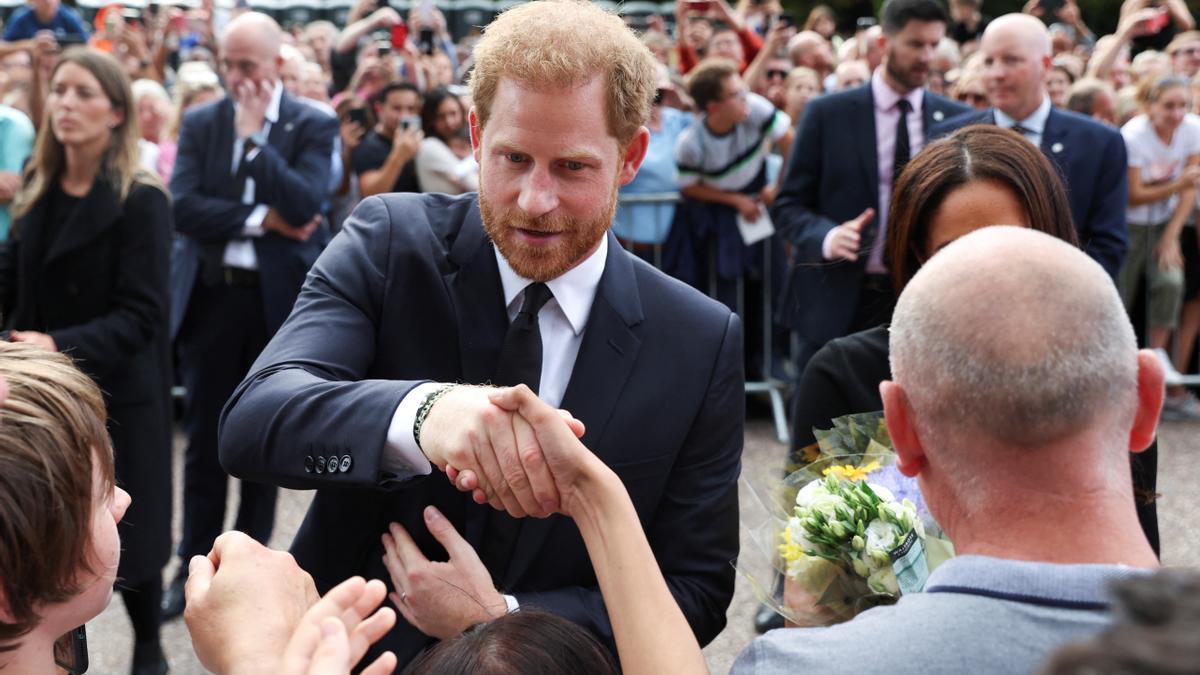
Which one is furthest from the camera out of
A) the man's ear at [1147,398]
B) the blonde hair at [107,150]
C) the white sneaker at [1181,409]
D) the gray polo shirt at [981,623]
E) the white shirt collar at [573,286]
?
the white sneaker at [1181,409]

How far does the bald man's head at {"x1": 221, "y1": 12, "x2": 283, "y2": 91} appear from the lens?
6.57 meters

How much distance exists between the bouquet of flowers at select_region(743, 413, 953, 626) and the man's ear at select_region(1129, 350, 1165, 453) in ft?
1.73

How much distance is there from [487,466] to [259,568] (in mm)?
402

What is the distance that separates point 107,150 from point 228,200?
1.35 metres

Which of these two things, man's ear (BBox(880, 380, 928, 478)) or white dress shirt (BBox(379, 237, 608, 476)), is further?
white dress shirt (BBox(379, 237, 608, 476))

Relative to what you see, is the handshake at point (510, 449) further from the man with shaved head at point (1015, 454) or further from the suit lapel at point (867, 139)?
the suit lapel at point (867, 139)

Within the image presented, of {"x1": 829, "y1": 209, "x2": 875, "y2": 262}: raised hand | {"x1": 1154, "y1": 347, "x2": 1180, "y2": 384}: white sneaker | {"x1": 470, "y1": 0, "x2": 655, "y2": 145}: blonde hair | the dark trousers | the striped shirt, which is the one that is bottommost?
{"x1": 1154, "y1": 347, "x2": 1180, "y2": 384}: white sneaker

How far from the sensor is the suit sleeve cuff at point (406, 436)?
88.4 inches

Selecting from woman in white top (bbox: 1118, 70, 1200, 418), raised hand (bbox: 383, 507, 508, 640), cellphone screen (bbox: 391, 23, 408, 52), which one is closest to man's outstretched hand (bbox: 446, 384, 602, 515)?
raised hand (bbox: 383, 507, 508, 640)

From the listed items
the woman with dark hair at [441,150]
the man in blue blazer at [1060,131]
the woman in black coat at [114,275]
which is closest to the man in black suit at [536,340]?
the woman in black coat at [114,275]

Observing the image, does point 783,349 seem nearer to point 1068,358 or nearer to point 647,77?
point 647,77

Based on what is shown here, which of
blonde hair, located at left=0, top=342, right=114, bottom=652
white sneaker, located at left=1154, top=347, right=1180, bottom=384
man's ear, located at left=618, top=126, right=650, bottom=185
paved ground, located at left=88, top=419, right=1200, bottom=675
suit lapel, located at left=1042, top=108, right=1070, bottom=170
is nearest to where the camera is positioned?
blonde hair, located at left=0, top=342, right=114, bottom=652

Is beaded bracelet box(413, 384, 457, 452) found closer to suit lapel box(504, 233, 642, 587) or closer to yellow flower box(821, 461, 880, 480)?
suit lapel box(504, 233, 642, 587)

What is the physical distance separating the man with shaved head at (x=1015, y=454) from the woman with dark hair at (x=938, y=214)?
1.32 meters
